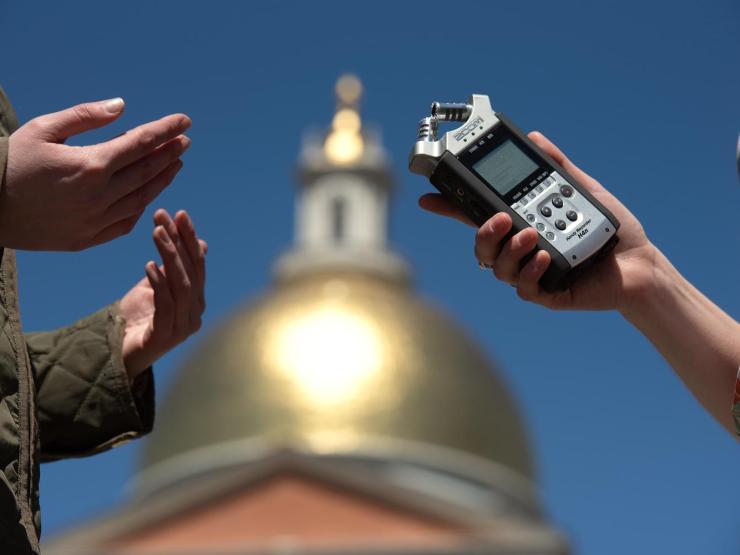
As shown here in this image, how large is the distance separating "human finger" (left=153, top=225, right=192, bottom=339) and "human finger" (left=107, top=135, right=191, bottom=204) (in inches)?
20.1

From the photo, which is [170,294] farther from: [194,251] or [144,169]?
[144,169]

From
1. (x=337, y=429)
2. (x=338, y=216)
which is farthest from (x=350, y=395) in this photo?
(x=338, y=216)

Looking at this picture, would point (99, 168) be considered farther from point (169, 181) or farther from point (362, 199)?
point (362, 199)

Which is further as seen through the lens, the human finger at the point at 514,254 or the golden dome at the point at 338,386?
the golden dome at the point at 338,386

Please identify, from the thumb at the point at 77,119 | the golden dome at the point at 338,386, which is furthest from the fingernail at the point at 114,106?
the golden dome at the point at 338,386

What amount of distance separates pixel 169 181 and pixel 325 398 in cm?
3339

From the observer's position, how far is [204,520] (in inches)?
1083

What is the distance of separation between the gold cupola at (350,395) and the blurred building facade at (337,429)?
5 cm

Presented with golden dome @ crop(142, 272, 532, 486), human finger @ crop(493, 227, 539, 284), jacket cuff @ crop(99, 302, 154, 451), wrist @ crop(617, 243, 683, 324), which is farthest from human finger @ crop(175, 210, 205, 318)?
golden dome @ crop(142, 272, 532, 486)

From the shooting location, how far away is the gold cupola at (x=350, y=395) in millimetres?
35344

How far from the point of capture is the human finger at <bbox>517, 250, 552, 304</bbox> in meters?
2.86

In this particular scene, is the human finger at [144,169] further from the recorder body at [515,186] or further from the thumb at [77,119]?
the recorder body at [515,186]

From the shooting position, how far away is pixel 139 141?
8.79 ft

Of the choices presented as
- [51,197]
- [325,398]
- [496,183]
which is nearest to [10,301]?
[51,197]
